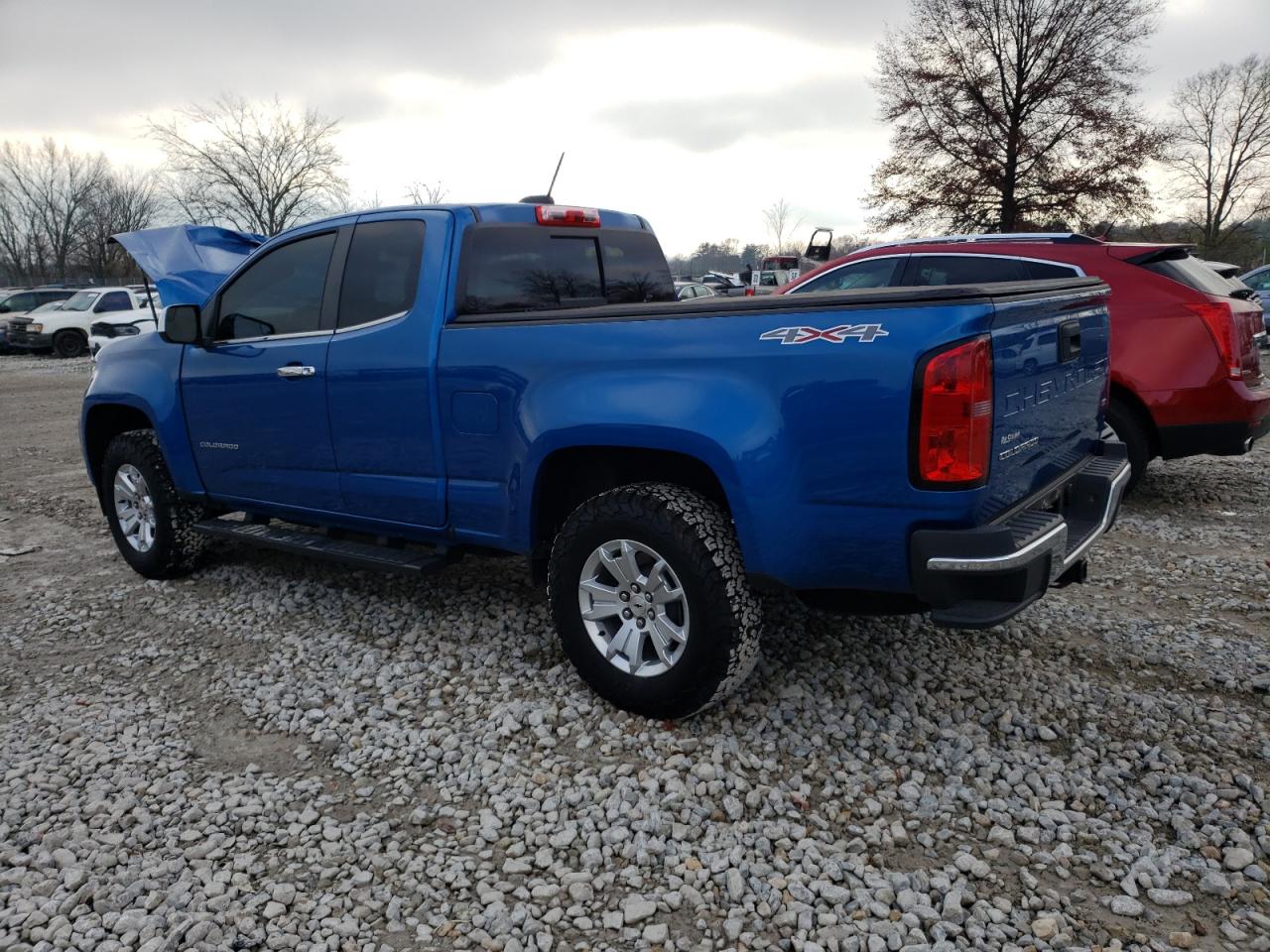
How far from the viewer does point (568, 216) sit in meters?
4.33

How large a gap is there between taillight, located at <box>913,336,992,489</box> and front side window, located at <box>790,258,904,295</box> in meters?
3.90

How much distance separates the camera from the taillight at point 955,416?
103 inches

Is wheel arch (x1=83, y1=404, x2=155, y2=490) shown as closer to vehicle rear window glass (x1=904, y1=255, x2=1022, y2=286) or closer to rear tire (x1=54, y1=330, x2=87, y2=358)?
vehicle rear window glass (x1=904, y1=255, x2=1022, y2=286)

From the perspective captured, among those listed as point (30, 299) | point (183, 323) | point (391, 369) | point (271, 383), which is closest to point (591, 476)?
point (391, 369)

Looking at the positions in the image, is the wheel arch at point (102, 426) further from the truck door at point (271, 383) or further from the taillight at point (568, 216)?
the taillight at point (568, 216)

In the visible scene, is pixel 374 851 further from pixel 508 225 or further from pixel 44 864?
pixel 508 225

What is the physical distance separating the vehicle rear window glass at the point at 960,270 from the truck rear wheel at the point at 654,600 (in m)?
3.91

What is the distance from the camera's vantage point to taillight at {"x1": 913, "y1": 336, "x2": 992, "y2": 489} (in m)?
2.62

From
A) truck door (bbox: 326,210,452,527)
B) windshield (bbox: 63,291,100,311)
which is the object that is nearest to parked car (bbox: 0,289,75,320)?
windshield (bbox: 63,291,100,311)

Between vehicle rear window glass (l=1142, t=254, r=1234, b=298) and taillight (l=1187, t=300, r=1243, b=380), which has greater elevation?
vehicle rear window glass (l=1142, t=254, r=1234, b=298)

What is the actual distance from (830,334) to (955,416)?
43 cm

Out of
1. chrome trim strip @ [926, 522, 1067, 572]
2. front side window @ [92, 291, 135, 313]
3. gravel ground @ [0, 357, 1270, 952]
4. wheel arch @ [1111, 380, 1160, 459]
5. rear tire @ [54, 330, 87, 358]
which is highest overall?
front side window @ [92, 291, 135, 313]

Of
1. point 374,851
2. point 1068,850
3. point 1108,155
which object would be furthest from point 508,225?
point 1108,155

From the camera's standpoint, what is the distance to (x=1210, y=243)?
37438mm
